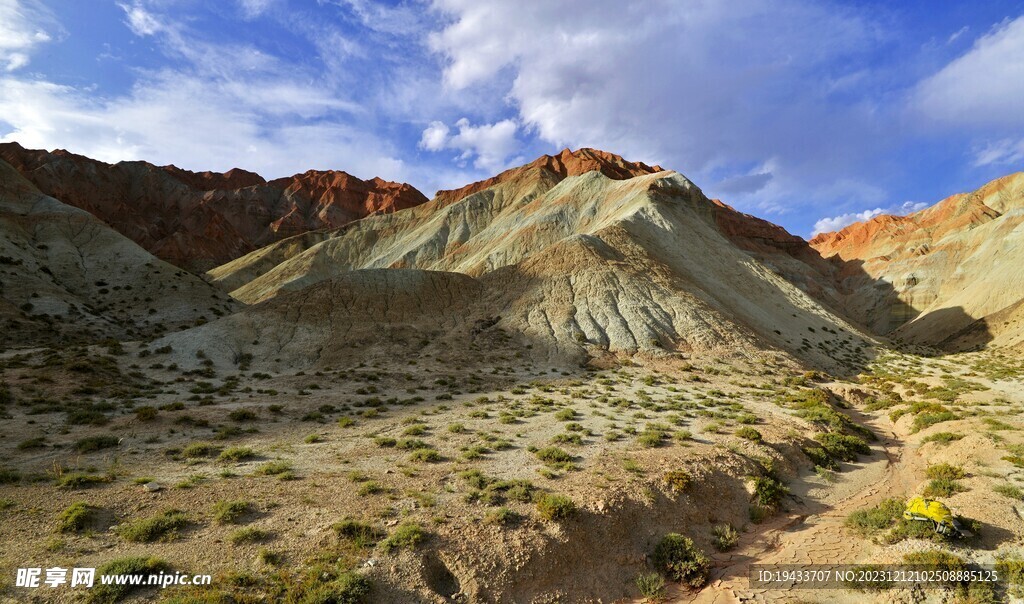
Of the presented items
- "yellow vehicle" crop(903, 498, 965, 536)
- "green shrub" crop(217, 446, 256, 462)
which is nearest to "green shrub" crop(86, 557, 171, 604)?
"green shrub" crop(217, 446, 256, 462)

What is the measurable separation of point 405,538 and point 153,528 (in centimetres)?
583

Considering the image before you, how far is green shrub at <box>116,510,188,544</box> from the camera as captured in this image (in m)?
10.1

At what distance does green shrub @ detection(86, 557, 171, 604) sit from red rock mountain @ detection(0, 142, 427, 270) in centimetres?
11676

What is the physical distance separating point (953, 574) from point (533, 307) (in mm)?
37527

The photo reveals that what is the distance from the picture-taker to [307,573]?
927 centimetres

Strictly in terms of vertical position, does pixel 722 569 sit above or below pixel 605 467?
below

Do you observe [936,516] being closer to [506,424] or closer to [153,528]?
[506,424]

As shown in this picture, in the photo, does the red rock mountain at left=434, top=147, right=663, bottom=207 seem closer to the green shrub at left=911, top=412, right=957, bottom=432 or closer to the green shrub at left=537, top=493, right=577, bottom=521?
the green shrub at left=911, top=412, right=957, bottom=432

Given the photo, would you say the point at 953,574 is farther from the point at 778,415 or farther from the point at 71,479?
the point at 71,479

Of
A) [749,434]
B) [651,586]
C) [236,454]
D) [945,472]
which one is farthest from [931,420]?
[236,454]

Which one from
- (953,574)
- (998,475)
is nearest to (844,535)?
(953,574)

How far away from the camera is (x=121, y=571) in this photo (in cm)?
876

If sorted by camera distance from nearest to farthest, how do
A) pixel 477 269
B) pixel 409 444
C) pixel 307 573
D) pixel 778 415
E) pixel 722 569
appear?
pixel 307 573 < pixel 722 569 < pixel 409 444 < pixel 778 415 < pixel 477 269

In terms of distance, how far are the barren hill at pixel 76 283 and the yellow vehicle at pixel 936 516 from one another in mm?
52505
